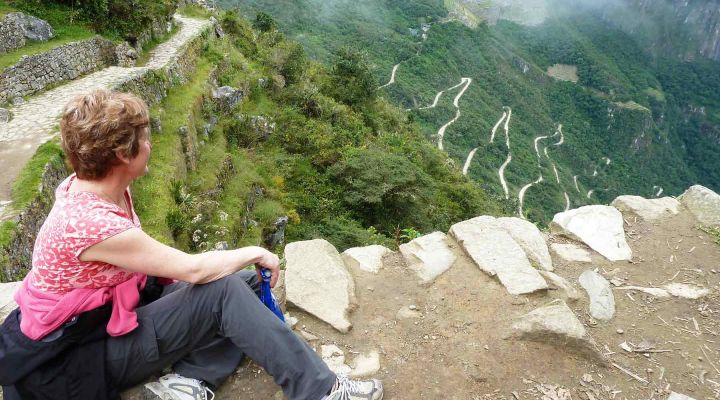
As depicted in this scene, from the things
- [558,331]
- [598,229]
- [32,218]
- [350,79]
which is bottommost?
[350,79]

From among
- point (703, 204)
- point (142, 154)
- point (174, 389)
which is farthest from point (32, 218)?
point (703, 204)

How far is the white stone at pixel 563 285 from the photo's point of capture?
363cm

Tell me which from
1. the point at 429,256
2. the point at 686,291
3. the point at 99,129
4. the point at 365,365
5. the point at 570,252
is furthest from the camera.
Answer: the point at 570,252

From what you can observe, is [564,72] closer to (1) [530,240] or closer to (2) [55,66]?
(2) [55,66]

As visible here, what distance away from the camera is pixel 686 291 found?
382 centimetres

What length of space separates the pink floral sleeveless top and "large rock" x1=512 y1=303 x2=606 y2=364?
8.63ft

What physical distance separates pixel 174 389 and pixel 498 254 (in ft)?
9.37

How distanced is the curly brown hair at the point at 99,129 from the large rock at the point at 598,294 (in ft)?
11.5

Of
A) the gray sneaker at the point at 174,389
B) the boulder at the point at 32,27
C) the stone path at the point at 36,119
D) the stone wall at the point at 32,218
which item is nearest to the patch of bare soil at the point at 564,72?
the stone path at the point at 36,119

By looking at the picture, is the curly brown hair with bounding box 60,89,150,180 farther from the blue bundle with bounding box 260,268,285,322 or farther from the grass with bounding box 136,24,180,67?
the grass with bounding box 136,24,180,67

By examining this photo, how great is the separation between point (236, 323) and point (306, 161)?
1313 centimetres

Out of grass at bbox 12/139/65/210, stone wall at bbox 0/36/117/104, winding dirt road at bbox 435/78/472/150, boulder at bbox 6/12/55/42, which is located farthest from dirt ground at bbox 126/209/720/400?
winding dirt road at bbox 435/78/472/150

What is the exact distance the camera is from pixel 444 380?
2.85 m

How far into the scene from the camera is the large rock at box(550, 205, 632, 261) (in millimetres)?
4414
